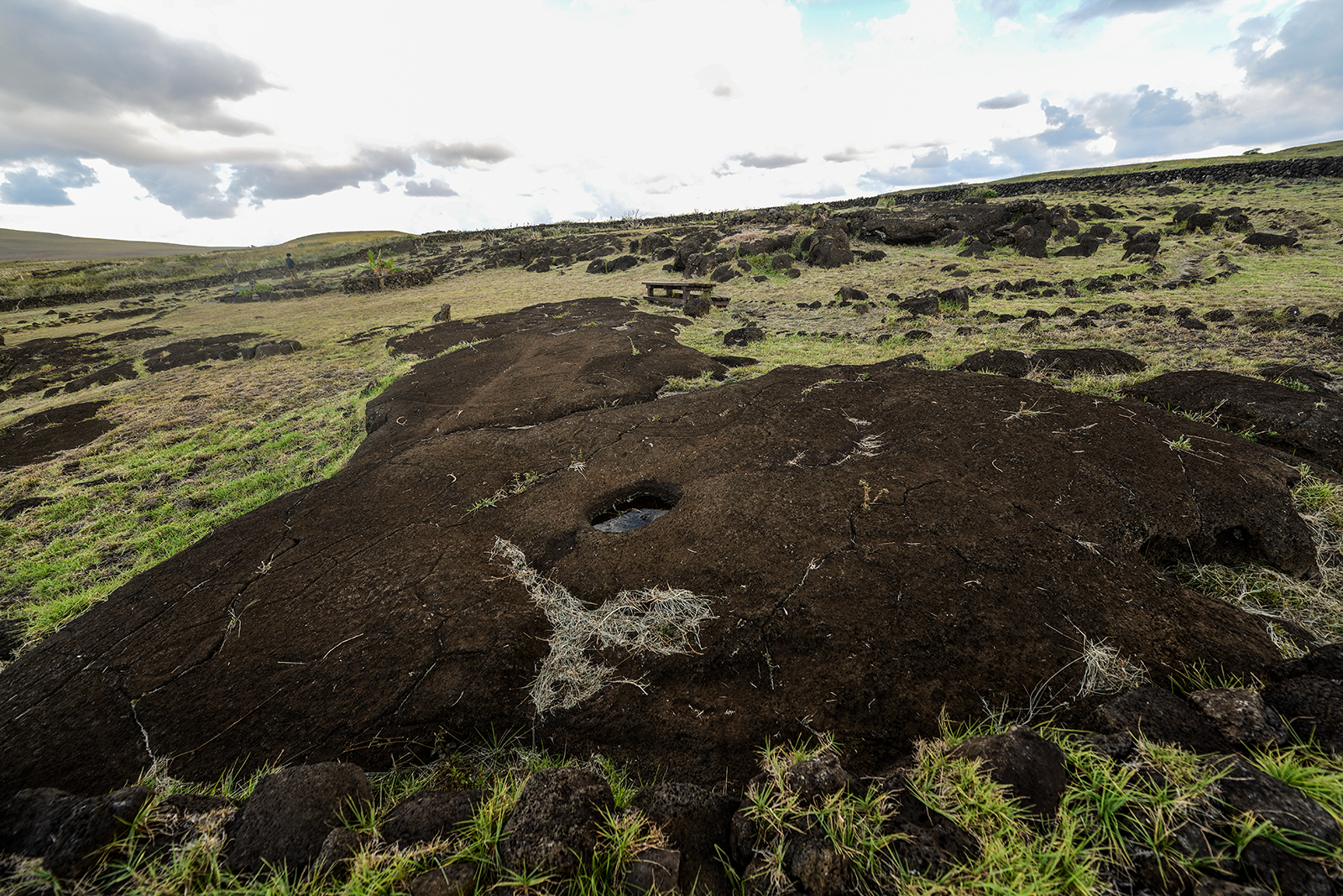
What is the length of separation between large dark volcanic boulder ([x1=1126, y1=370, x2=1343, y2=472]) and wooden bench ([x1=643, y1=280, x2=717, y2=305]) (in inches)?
405

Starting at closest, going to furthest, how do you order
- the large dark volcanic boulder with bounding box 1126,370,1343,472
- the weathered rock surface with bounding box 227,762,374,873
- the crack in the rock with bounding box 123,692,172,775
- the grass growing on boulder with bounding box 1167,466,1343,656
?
the weathered rock surface with bounding box 227,762,374,873 → the crack in the rock with bounding box 123,692,172,775 → the grass growing on boulder with bounding box 1167,466,1343,656 → the large dark volcanic boulder with bounding box 1126,370,1343,472

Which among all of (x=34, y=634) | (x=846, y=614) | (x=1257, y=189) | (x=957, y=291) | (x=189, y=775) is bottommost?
(x=34, y=634)

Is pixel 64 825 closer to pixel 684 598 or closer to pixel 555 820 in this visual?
pixel 555 820

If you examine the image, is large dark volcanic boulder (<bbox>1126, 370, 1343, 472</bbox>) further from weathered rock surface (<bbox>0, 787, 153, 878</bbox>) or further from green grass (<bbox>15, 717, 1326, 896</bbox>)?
weathered rock surface (<bbox>0, 787, 153, 878</bbox>)

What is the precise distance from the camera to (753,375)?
807 cm

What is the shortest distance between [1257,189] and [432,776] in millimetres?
37557

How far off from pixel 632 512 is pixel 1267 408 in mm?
5953

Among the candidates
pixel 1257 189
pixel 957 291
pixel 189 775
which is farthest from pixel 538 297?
pixel 1257 189

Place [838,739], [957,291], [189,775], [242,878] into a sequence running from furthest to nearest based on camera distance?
[957,291] < [189,775] < [838,739] < [242,878]

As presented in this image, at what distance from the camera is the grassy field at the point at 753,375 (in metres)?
1.59

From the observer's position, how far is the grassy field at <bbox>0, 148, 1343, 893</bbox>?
159 cm

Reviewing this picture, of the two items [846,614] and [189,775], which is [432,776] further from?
[846,614]

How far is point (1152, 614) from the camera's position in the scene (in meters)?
2.58

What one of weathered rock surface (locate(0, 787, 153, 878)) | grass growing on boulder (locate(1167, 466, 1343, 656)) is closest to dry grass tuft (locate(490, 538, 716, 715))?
weathered rock surface (locate(0, 787, 153, 878))
